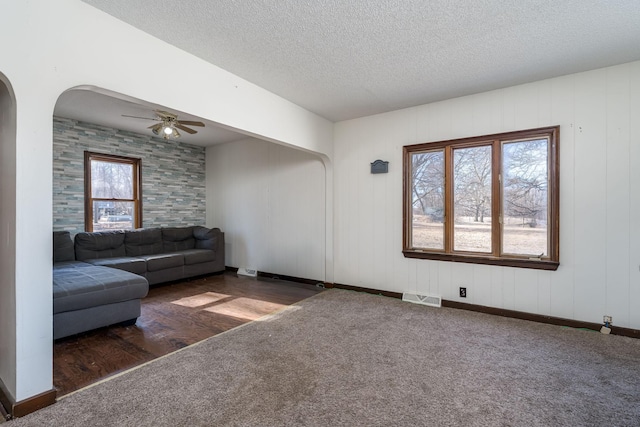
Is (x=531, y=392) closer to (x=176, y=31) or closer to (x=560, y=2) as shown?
(x=560, y=2)

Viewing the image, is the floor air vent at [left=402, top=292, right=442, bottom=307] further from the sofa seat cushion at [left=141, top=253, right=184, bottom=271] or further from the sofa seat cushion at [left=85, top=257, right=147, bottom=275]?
the sofa seat cushion at [left=85, top=257, right=147, bottom=275]

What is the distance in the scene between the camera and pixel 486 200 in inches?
142

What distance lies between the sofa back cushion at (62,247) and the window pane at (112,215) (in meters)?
0.71

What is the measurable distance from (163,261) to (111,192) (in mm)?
1688

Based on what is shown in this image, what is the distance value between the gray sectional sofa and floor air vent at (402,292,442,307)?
3.20 m

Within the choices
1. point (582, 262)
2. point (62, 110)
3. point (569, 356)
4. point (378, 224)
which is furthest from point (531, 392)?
point (62, 110)

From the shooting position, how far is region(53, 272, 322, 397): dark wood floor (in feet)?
7.70

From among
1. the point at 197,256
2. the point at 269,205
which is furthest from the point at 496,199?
the point at 197,256

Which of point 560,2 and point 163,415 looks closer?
point 163,415

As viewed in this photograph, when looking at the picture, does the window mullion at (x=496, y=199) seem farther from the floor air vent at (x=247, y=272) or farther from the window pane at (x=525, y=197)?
the floor air vent at (x=247, y=272)

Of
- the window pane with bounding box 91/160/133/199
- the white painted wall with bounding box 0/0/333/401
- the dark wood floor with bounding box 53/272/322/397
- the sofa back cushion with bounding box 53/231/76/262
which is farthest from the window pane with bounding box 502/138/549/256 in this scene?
the window pane with bounding box 91/160/133/199

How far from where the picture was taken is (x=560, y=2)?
2.04 meters

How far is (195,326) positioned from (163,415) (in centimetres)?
144

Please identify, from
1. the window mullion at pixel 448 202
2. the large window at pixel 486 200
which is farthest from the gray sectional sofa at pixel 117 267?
the window mullion at pixel 448 202
